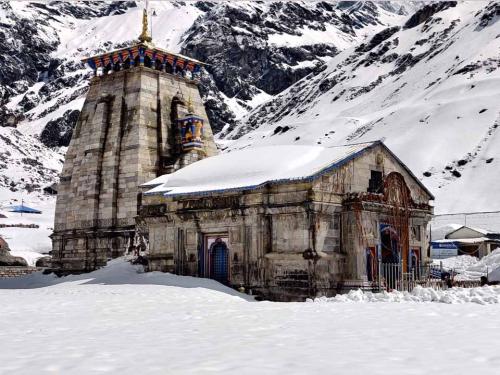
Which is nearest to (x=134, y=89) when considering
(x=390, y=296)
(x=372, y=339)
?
(x=390, y=296)

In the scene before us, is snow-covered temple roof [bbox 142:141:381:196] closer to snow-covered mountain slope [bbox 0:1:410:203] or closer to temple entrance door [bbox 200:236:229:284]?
temple entrance door [bbox 200:236:229:284]

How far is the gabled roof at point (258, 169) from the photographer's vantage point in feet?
70.8

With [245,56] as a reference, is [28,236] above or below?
below

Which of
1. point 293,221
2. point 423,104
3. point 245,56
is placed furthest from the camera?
point 245,56

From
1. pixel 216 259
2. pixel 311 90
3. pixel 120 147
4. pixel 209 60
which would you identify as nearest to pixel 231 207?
pixel 216 259

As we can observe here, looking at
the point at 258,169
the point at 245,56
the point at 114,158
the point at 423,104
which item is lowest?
the point at 258,169

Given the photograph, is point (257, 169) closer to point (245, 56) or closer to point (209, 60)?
point (209, 60)

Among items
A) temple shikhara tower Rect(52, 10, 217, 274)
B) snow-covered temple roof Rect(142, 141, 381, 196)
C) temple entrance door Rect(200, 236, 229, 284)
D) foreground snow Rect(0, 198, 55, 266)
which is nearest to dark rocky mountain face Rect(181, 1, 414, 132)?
foreground snow Rect(0, 198, 55, 266)

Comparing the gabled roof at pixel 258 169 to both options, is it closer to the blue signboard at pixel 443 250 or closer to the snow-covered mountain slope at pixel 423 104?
the blue signboard at pixel 443 250

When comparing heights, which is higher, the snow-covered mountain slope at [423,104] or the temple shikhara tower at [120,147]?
the snow-covered mountain slope at [423,104]

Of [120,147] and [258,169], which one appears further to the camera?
[120,147]

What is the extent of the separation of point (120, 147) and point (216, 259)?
995 cm

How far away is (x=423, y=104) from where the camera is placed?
321 ft

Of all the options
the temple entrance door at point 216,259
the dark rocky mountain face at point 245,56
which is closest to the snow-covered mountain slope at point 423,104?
the dark rocky mountain face at point 245,56
